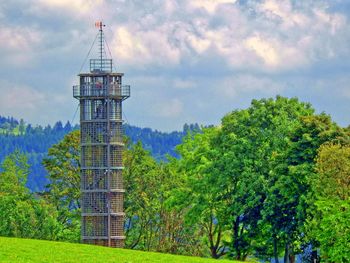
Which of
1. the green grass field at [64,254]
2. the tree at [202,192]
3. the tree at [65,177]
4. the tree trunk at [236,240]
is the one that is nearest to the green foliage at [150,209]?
the tree at [202,192]

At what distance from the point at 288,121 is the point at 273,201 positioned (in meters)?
11.0

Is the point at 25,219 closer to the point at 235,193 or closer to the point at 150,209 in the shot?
the point at 150,209

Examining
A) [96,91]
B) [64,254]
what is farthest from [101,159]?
[64,254]

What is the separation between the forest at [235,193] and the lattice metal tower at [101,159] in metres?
5.67

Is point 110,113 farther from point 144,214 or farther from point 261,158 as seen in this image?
point 261,158

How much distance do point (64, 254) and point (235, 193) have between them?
102 feet

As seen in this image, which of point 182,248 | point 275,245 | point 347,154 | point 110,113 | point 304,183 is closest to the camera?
point 347,154

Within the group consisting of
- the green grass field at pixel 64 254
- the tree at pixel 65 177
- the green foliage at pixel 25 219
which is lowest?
the green grass field at pixel 64 254

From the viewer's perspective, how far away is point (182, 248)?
117500 mm

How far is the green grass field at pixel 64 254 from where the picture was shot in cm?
6269

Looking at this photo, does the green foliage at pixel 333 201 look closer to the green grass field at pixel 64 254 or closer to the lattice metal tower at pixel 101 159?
the green grass field at pixel 64 254

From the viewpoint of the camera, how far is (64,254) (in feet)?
220

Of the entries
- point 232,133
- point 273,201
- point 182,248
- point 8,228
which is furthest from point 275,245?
point 8,228

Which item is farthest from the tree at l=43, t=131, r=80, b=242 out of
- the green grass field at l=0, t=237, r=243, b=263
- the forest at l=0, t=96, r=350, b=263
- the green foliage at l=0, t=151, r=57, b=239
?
the green grass field at l=0, t=237, r=243, b=263
